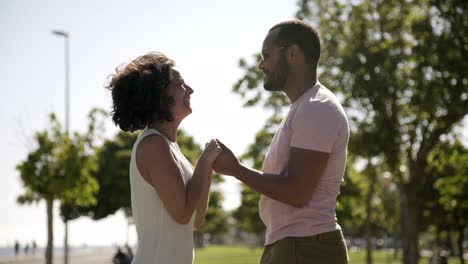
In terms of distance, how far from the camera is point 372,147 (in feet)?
70.3

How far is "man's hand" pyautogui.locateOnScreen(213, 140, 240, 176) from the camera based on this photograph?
397cm

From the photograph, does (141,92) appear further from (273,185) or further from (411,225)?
(411,225)

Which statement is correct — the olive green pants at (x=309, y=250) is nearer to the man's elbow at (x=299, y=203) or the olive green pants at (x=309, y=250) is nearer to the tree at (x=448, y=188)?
the man's elbow at (x=299, y=203)

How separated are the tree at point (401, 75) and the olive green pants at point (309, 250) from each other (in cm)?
1562

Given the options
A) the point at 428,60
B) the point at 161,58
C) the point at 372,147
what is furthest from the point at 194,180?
the point at 372,147

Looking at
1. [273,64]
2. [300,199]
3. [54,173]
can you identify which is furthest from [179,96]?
[54,173]

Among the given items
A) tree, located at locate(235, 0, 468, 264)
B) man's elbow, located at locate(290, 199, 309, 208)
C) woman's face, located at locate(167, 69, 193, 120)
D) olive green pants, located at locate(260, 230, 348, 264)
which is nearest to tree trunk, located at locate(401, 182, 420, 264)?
tree, located at locate(235, 0, 468, 264)

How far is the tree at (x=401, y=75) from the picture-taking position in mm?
19109

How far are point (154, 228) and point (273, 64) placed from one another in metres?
1.20

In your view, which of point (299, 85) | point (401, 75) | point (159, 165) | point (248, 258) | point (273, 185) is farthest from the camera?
point (248, 258)

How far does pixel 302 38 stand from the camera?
4.22 meters

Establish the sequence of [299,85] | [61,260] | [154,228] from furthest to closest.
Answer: [61,260], [299,85], [154,228]

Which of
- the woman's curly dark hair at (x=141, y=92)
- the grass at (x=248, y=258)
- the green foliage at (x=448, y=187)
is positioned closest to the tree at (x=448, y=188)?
the green foliage at (x=448, y=187)

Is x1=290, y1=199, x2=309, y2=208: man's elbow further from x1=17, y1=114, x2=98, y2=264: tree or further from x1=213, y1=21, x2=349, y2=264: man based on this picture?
x1=17, y1=114, x2=98, y2=264: tree
